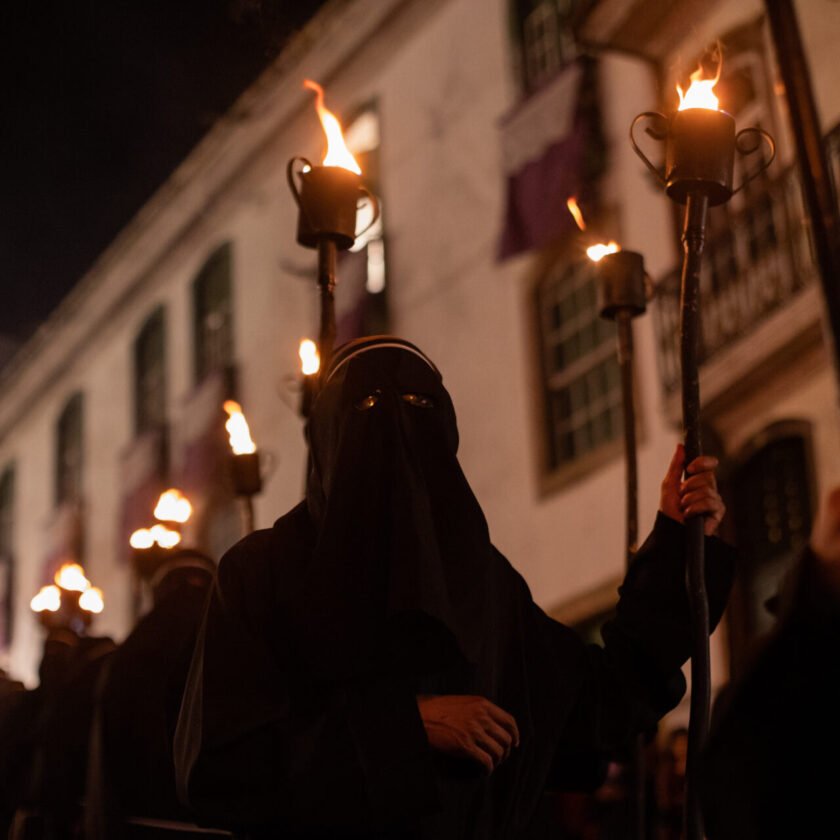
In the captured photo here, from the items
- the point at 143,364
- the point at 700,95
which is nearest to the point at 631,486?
the point at 700,95

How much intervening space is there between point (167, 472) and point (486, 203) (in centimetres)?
797

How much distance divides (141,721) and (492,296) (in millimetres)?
9440

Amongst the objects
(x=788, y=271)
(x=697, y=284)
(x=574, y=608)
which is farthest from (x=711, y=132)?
(x=574, y=608)

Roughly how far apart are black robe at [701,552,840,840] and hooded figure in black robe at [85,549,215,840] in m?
2.94

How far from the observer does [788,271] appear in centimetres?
1048

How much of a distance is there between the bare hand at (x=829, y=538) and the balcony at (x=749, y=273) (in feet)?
27.4

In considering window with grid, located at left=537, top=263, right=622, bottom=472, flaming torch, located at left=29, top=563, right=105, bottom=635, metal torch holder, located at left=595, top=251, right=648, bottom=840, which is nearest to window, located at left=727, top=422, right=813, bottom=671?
window with grid, located at left=537, top=263, right=622, bottom=472

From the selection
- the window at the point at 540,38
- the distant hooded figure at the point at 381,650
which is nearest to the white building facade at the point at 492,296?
the window at the point at 540,38

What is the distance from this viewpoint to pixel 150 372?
22.2m

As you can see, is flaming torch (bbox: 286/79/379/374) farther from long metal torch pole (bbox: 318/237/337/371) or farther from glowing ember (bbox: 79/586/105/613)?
glowing ember (bbox: 79/586/105/613)

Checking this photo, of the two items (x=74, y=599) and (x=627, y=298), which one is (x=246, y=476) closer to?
(x=627, y=298)

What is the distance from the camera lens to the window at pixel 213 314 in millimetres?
19594

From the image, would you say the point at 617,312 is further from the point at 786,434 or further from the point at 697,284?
the point at 786,434

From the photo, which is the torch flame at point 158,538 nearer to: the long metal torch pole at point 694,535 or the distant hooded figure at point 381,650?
the distant hooded figure at point 381,650
